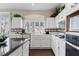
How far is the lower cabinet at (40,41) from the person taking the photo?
6.55 metres

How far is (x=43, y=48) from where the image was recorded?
6605 mm

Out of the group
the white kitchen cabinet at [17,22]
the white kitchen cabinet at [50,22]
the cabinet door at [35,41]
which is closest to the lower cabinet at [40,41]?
the cabinet door at [35,41]

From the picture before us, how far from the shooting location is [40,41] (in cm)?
657

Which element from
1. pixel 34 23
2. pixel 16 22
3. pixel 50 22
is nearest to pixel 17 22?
pixel 16 22

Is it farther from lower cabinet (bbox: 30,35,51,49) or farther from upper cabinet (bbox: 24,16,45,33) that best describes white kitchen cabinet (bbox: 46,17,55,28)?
lower cabinet (bbox: 30,35,51,49)

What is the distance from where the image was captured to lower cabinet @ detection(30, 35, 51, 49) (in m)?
6.55

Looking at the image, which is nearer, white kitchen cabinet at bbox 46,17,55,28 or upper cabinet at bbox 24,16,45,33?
white kitchen cabinet at bbox 46,17,55,28

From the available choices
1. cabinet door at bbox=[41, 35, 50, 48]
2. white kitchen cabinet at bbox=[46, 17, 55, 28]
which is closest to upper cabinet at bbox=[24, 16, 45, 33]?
white kitchen cabinet at bbox=[46, 17, 55, 28]

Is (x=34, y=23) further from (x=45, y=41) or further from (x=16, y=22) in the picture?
(x=45, y=41)

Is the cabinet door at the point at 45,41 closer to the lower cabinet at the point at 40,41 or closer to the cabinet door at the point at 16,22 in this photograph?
the lower cabinet at the point at 40,41

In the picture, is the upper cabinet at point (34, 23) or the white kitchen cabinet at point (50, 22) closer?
the white kitchen cabinet at point (50, 22)

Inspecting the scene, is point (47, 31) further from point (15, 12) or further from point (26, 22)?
point (15, 12)

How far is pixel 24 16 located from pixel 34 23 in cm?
64

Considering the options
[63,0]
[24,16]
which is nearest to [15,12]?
[24,16]
